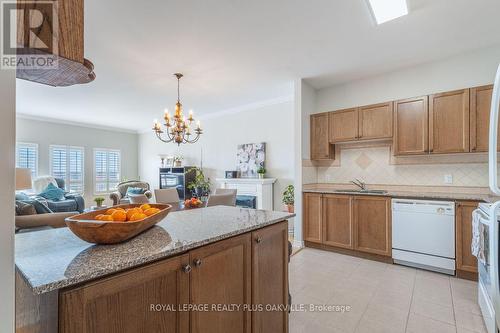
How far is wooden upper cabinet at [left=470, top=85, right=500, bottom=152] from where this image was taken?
2.74 metres

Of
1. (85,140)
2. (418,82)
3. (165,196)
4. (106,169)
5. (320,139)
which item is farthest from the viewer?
(106,169)

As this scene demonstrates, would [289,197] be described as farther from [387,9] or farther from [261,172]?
[387,9]

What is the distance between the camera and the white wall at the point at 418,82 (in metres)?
2.98

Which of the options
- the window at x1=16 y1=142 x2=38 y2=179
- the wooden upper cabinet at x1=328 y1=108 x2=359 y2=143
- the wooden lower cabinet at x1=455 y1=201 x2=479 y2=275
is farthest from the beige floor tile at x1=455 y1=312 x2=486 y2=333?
the window at x1=16 y1=142 x2=38 y2=179

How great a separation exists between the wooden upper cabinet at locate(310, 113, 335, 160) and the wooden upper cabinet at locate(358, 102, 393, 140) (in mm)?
525

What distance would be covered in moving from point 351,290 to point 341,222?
1.15 meters

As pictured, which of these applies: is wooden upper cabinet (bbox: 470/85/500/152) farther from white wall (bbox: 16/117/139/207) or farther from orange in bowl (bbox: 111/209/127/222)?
white wall (bbox: 16/117/139/207)

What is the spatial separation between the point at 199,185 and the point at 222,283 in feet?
17.0

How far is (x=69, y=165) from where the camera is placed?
689 centimetres

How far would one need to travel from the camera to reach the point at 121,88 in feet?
13.9

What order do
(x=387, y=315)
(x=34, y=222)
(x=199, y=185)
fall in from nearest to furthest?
(x=387, y=315), (x=34, y=222), (x=199, y=185)

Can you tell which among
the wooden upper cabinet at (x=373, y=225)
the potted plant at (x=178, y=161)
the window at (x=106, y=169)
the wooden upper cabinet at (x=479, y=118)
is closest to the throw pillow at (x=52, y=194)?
the window at (x=106, y=169)

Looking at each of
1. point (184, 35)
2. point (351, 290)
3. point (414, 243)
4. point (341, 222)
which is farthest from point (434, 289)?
point (184, 35)

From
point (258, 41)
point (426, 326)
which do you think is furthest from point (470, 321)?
point (258, 41)
